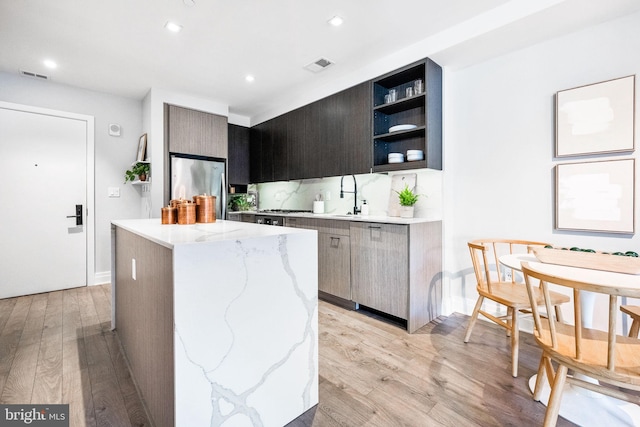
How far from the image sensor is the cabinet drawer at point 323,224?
295 centimetres

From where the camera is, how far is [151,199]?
3.71 metres

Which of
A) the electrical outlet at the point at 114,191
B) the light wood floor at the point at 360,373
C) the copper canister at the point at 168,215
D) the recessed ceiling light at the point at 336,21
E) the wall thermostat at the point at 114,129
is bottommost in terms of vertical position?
the light wood floor at the point at 360,373

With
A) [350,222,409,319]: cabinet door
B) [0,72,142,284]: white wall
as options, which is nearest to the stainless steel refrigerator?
[0,72,142,284]: white wall

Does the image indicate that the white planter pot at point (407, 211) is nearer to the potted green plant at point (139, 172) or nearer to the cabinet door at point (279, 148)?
the cabinet door at point (279, 148)

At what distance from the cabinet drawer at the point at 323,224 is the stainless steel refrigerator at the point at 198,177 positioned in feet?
4.66

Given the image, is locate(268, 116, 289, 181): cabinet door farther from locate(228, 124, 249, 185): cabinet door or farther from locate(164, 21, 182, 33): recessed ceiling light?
locate(164, 21, 182, 33): recessed ceiling light

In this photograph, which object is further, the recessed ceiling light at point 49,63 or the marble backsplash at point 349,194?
the recessed ceiling light at point 49,63

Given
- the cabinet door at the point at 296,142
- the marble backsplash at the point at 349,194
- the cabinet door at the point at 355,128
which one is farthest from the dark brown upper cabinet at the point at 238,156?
the cabinet door at the point at 355,128

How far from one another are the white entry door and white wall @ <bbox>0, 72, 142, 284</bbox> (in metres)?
0.14

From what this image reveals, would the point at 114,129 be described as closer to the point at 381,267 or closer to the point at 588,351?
the point at 381,267

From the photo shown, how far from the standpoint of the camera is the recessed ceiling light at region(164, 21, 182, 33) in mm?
2401

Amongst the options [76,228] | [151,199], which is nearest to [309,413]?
[151,199]

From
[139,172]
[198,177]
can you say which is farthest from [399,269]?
[139,172]

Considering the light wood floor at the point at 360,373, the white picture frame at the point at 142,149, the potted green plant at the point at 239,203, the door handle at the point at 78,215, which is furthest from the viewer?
the potted green plant at the point at 239,203
